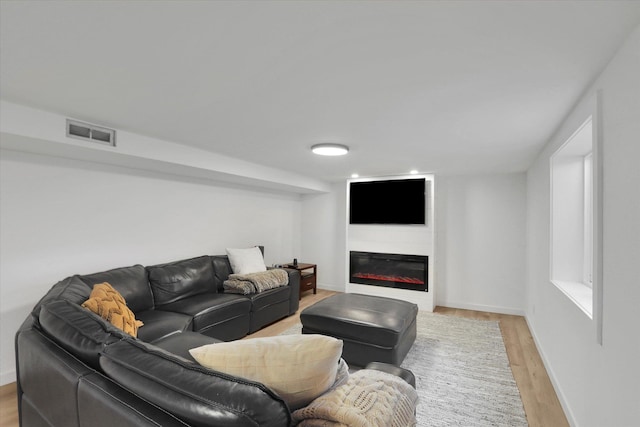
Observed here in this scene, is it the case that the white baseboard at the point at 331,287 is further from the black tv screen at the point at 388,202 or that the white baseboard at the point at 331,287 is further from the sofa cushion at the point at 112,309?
the sofa cushion at the point at 112,309

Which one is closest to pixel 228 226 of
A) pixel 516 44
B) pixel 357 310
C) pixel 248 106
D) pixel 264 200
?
pixel 264 200

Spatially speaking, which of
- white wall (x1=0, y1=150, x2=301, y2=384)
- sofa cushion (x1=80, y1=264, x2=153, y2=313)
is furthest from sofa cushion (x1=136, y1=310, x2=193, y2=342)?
white wall (x1=0, y1=150, x2=301, y2=384)

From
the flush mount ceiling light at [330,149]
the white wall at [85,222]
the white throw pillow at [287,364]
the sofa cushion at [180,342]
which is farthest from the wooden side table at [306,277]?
the white throw pillow at [287,364]

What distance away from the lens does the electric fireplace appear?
5207 mm

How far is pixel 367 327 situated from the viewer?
9.56 feet

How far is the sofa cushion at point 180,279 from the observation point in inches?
134

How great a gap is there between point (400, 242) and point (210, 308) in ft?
11.2

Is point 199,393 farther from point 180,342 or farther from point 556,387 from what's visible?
point 556,387

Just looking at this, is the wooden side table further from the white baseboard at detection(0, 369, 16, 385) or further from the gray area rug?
the white baseboard at detection(0, 369, 16, 385)

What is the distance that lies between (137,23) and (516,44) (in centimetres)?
165

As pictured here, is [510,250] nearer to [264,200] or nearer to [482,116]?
[482,116]

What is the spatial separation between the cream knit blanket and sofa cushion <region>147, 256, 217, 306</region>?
9.41 ft

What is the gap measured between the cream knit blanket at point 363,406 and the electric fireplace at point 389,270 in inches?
161

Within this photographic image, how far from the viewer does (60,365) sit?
50.1 inches
